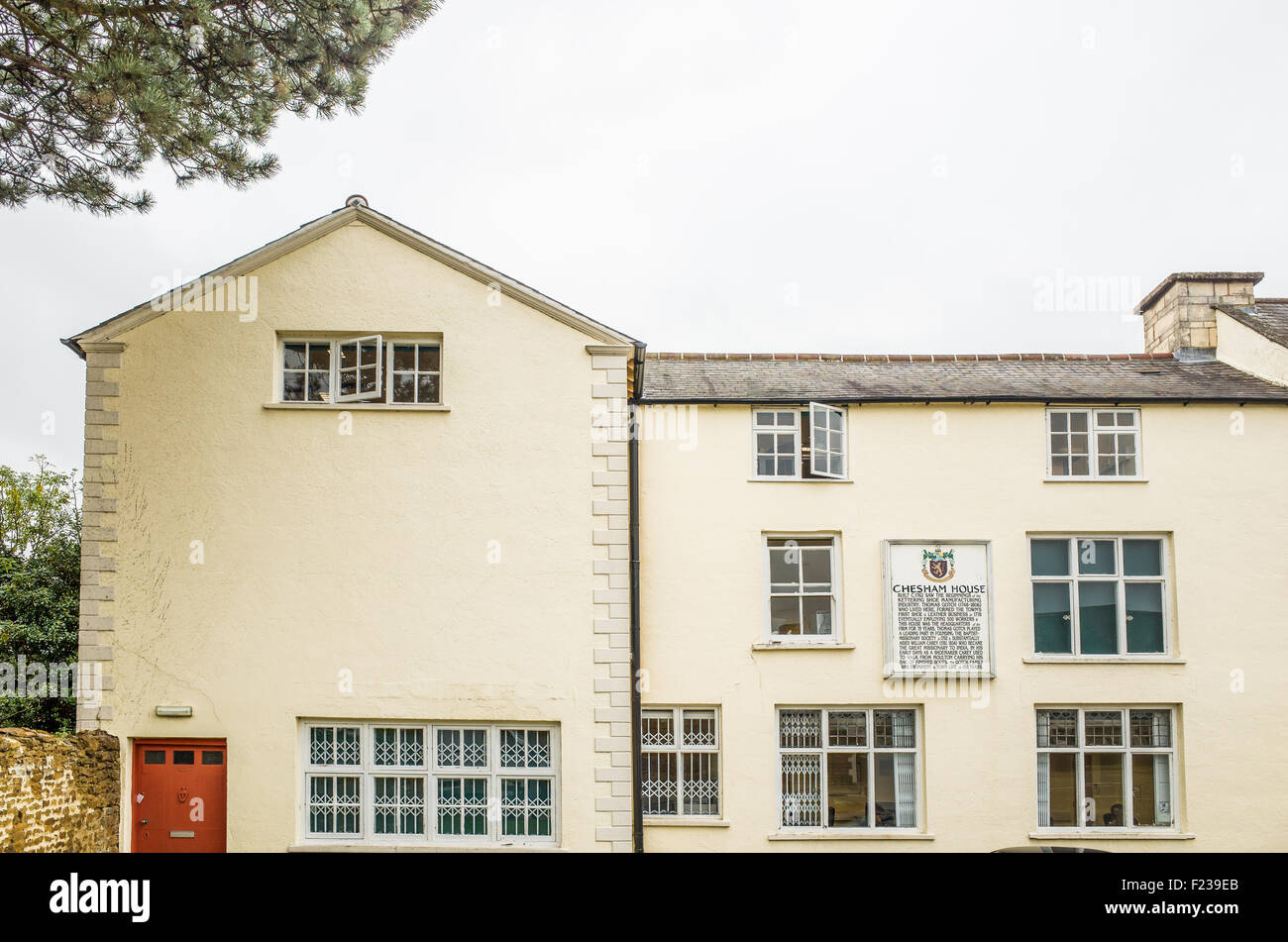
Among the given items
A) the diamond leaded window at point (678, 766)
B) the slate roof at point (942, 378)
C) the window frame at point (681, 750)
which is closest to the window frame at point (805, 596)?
the window frame at point (681, 750)

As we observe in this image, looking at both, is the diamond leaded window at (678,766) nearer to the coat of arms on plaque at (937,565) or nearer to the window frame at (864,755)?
the window frame at (864,755)

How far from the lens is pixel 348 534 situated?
13.7 m

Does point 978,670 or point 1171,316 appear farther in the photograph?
point 1171,316

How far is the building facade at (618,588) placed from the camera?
13.4 m

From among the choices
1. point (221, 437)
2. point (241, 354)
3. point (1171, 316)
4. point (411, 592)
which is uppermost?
point (1171, 316)

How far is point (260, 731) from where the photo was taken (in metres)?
13.3

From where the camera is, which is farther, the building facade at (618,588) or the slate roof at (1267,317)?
the slate roof at (1267,317)

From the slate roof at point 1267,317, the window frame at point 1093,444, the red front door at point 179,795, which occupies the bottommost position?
the red front door at point 179,795

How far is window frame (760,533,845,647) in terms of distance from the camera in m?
14.3

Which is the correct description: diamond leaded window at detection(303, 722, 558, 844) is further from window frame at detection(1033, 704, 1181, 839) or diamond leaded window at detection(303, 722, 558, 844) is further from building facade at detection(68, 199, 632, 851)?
window frame at detection(1033, 704, 1181, 839)

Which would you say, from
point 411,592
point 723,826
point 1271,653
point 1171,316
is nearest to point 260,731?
point 411,592

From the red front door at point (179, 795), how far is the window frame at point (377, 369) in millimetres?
4606

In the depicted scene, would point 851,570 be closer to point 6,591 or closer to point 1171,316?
point 1171,316

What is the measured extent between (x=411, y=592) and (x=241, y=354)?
153 inches
